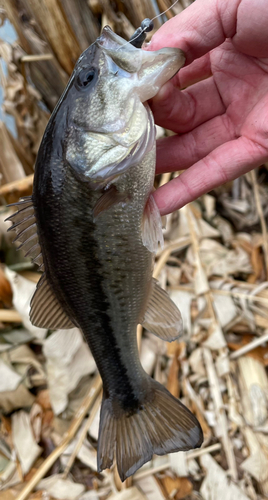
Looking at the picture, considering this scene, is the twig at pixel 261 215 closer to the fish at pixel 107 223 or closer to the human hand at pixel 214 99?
the human hand at pixel 214 99

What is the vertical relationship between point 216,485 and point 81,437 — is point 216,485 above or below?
below

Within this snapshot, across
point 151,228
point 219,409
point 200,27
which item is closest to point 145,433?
point 151,228

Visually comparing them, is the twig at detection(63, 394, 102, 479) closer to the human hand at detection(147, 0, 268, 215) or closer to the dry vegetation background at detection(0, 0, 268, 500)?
the dry vegetation background at detection(0, 0, 268, 500)

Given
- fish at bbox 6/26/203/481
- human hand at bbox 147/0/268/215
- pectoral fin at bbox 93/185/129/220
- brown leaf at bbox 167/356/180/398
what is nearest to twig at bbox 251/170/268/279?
brown leaf at bbox 167/356/180/398

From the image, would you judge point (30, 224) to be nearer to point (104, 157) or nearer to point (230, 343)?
point (104, 157)

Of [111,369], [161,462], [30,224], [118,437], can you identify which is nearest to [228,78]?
[30,224]

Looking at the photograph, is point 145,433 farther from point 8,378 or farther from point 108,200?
point 8,378

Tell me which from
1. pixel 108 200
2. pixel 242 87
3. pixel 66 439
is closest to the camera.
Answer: pixel 108 200
